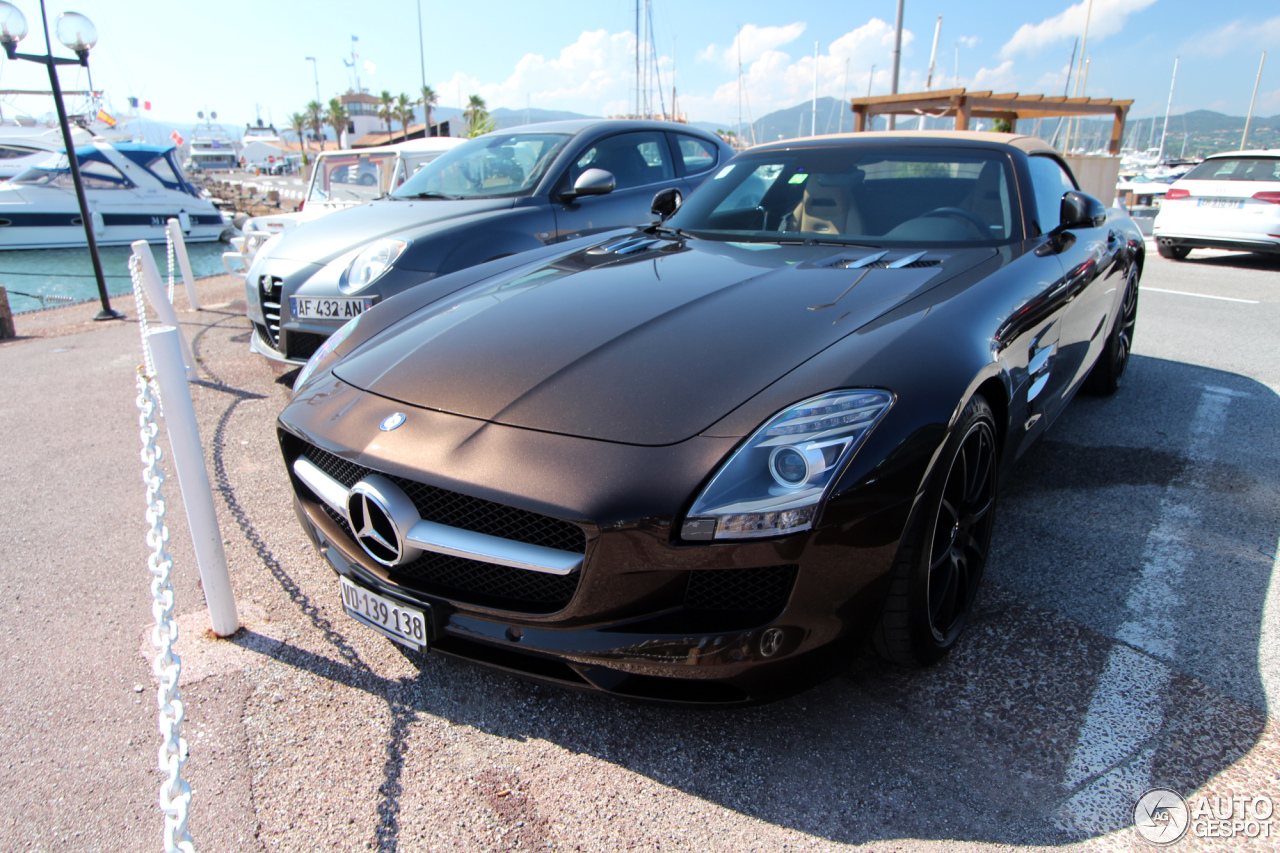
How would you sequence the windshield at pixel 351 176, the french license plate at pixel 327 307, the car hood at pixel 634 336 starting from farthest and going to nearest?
the windshield at pixel 351 176 → the french license plate at pixel 327 307 → the car hood at pixel 634 336

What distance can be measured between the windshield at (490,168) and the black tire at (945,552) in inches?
146

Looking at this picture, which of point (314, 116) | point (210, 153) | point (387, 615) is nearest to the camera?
point (387, 615)

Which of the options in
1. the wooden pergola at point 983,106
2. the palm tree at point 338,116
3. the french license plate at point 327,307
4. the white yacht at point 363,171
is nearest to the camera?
the french license plate at point 327,307

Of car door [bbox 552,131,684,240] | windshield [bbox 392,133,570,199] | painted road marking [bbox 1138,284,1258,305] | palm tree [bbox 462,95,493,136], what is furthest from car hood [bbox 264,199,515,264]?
palm tree [bbox 462,95,493,136]

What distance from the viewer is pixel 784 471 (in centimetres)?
166

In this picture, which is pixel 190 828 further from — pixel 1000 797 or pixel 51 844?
pixel 1000 797

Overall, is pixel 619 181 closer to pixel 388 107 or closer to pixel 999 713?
pixel 999 713

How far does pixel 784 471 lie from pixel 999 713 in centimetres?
94

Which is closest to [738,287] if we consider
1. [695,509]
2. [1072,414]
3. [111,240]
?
[695,509]

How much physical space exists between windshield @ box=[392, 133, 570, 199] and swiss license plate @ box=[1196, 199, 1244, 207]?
884cm

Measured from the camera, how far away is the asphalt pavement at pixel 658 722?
1671mm

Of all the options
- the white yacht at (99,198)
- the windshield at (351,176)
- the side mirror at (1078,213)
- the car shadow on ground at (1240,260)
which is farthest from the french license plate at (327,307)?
the white yacht at (99,198)

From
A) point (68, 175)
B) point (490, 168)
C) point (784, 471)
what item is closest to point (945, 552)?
point (784, 471)

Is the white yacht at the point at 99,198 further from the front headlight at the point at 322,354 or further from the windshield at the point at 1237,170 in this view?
the windshield at the point at 1237,170
